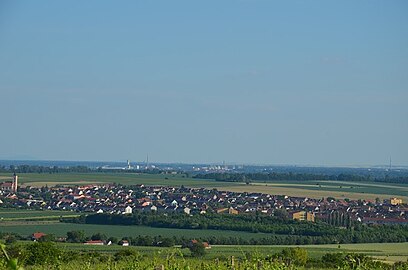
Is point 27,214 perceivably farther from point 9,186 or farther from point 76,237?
point 9,186

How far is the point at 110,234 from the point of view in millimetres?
37875

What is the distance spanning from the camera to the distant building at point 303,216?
4907cm

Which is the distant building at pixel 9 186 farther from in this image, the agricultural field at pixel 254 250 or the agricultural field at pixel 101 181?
the agricultural field at pixel 254 250

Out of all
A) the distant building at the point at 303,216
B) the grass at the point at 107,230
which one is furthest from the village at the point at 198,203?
the grass at the point at 107,230

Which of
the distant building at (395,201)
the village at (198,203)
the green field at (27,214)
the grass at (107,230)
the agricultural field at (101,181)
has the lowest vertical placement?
the grass at (107,230)

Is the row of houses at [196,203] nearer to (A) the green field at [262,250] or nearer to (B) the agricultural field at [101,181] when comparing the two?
(B) the agricultural field at [101,181]

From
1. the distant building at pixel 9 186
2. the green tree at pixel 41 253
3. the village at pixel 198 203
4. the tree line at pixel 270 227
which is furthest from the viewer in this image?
the distant building at pixel 9 186

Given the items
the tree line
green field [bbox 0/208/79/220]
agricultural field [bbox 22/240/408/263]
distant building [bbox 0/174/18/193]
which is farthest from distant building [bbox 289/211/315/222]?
distant building [bbox 0/174/18/193]

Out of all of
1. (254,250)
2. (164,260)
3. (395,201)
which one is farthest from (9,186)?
(164,260)

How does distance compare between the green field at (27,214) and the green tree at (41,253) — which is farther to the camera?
the green field at (27,214)

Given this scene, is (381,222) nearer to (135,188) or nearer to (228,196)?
(228,196)

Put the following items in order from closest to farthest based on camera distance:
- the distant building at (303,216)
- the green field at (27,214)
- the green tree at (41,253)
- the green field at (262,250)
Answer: the green tree at (41,253) < the green field at (262,250) < the green field at (27,214) < the distant building at (303,216)

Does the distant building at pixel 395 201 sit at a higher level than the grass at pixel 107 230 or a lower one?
higher

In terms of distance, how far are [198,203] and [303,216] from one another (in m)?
13.4
